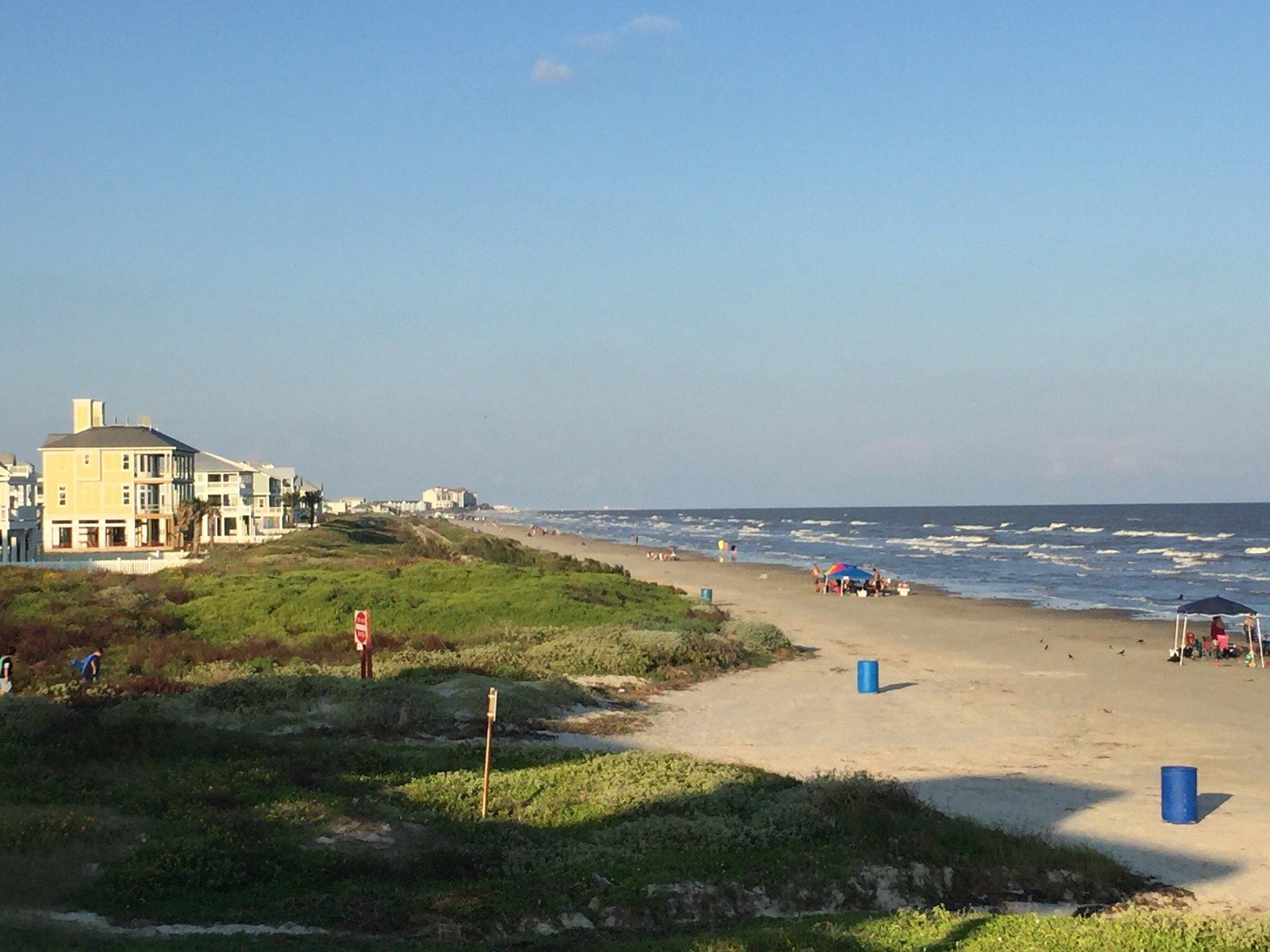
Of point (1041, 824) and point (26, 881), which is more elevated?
point (26, 881)

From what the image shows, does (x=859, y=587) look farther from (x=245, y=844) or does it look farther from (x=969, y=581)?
(x=245, y=844)

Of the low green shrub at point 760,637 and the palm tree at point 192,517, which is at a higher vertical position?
the palm tree at point 192,517

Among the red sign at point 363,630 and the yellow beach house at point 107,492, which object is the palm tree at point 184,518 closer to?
the yellow beach house at point 107,492

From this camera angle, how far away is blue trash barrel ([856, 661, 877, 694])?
27.2 metres

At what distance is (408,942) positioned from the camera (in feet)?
30.5

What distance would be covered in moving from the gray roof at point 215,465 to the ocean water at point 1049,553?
123ft

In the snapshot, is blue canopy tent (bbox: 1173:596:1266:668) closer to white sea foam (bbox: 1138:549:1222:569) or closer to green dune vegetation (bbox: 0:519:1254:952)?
green dune vegetation (bbox: 0:519:1254:952)

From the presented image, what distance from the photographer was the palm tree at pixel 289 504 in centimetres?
9450

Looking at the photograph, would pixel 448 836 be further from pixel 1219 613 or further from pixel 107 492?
pixel 107 492

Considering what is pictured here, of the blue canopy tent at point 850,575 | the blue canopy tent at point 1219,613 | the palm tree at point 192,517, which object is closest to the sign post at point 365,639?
the blue canopy tent at point 1219,613

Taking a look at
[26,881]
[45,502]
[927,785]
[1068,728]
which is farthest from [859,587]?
[26,881]

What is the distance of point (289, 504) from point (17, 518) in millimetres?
37848

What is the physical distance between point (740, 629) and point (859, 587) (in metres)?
22.6

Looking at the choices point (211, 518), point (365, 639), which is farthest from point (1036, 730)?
point (211, 518)
